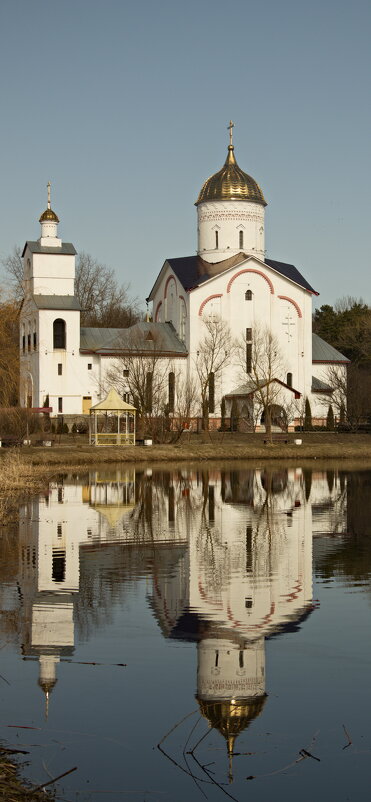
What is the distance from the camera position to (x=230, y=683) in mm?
9234

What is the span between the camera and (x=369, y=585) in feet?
46.6

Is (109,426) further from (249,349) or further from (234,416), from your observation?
(249,349)

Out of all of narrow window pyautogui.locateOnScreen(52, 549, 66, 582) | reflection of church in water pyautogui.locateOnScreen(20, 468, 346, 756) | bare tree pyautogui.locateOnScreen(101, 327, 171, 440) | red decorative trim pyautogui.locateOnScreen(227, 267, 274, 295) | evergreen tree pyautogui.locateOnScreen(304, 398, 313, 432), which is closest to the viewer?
reflection of church in water pyautogui.locateOnScreen(20, 468, 346, 756)

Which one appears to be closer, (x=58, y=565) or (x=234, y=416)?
(x=58, y=565)

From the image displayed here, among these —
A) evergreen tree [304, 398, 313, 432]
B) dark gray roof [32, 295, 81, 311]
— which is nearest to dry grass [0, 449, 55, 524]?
dark gray roof [32, 295, 81, 311]

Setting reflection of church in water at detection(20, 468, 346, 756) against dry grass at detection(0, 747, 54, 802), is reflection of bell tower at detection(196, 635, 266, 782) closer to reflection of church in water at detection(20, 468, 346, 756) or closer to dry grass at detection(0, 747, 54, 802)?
reflection of church in water at detection(20, 468, 346, 756)

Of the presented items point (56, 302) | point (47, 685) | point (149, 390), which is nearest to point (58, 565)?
point (47, 685)

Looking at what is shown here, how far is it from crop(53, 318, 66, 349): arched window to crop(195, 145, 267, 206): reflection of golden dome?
1173 cm

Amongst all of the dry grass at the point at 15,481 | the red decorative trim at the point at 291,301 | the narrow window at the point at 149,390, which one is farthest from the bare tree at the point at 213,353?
the dry grass at the point at 15,481

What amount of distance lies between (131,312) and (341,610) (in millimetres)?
71518

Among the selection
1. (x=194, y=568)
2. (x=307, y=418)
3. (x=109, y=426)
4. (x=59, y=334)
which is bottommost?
(x=194, y=568)

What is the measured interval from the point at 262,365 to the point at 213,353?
138 inches

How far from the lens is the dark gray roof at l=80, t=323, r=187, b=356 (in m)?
58.8

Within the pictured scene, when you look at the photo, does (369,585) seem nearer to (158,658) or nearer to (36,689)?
(158,658)
